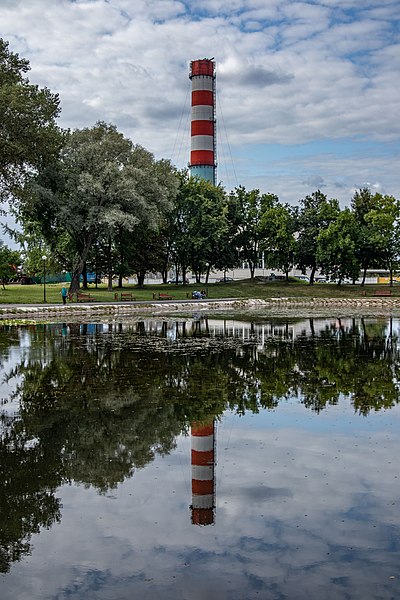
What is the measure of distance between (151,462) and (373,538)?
3899 mm

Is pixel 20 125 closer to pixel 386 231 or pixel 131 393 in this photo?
pixel 131 393

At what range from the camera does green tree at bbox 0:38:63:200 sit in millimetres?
46406

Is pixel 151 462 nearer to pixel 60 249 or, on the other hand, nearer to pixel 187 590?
pixel 187 590

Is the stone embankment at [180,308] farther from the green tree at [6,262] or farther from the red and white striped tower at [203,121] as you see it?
the red and white striped tower at [203,121]

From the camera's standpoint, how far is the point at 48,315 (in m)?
44.2

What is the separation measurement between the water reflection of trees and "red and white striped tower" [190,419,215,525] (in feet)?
1.45

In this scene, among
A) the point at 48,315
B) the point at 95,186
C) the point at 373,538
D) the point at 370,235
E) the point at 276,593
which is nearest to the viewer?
the point at 276,593

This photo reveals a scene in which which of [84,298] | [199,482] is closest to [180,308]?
[84,298]

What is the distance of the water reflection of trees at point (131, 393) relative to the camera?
9336 millimetres

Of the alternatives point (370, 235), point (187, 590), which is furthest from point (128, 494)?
point (370, 235)

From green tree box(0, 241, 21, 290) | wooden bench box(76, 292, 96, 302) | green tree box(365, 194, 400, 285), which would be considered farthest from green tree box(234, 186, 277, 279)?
wooden bench box(76, 292, 96, 302)

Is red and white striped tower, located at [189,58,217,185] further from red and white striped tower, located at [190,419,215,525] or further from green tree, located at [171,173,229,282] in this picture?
red and white striped tower, located at [190,419,215,525]

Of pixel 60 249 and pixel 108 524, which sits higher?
pixel 60 249

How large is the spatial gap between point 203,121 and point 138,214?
83.2ft
